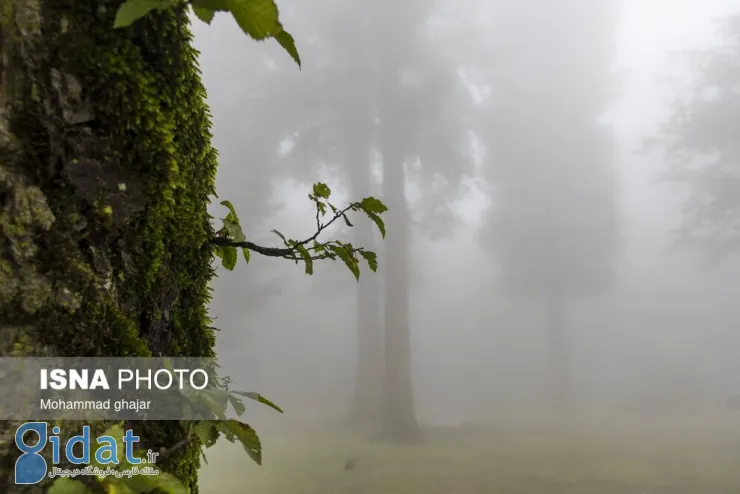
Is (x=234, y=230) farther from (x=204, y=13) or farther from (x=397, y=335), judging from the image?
(x=397, y=335)

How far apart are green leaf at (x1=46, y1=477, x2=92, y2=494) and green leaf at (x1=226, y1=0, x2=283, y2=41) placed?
57 centimetres

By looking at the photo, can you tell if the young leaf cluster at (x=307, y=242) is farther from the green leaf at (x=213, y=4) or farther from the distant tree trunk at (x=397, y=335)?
the distant tree trunk at (x=397, y=335)

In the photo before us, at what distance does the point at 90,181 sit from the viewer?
582 millimetres

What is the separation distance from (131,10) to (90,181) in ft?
0.72

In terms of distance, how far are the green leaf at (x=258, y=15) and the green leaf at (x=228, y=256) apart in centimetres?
58

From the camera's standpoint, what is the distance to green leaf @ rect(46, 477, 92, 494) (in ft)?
1.57

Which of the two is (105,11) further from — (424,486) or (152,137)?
(424,486)

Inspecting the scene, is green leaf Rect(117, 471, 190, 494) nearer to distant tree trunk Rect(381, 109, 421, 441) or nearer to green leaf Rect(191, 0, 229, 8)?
green leaf Rect(191, 0, 229, 8)

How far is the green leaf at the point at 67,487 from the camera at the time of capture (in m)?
0.48

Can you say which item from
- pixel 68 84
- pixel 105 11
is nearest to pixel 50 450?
pixel 68 84

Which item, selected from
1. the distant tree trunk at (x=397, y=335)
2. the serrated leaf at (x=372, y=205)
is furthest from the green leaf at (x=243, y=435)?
the distant tree trunk at (x=397, y=335)

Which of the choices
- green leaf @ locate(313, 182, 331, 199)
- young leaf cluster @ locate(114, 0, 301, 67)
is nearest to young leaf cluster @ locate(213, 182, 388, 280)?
green leaf @ locate(313, 182, 331, 199)

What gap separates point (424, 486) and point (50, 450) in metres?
8.12

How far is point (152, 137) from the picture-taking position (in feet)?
2.16
